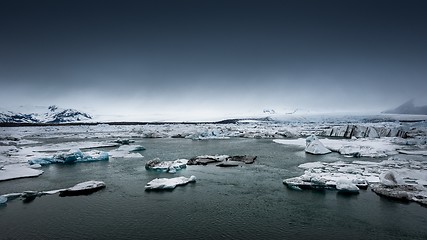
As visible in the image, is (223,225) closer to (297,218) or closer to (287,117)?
(297,218)

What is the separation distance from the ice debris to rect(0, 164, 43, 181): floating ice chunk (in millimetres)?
1366

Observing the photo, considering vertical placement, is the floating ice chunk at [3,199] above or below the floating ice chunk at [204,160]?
below

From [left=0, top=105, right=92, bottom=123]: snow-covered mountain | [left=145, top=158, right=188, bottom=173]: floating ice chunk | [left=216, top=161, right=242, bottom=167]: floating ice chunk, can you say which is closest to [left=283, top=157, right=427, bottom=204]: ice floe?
[left=216, top=161, right=242, bottom=167]: floating ice chunk

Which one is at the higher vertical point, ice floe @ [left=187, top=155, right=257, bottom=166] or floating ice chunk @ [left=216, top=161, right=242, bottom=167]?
ice floe @ [left=187, top=155, right=257, bottom=166]

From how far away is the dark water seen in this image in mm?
7000

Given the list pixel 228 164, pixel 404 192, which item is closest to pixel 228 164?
pixel 228 164

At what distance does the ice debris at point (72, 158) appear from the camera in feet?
52.1

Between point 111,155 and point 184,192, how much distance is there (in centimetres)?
1025

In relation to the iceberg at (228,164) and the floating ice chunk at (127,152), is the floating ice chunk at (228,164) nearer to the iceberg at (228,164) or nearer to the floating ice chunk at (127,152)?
the iceberg at (228,164)

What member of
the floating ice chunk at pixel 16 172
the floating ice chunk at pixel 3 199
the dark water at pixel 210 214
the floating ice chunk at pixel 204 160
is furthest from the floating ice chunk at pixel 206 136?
the floating ice chunk at pixel 3 199

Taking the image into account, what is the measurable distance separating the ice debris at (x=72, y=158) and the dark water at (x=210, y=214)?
426cm

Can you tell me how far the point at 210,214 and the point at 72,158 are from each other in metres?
11.6

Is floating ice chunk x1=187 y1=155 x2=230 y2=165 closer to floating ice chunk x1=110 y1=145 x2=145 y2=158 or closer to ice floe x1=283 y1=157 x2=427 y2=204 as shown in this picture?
floating ice chunk x1=110 y1=145 x2=145 y2=158

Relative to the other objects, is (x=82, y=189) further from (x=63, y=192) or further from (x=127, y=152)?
(x=127, y=152)
